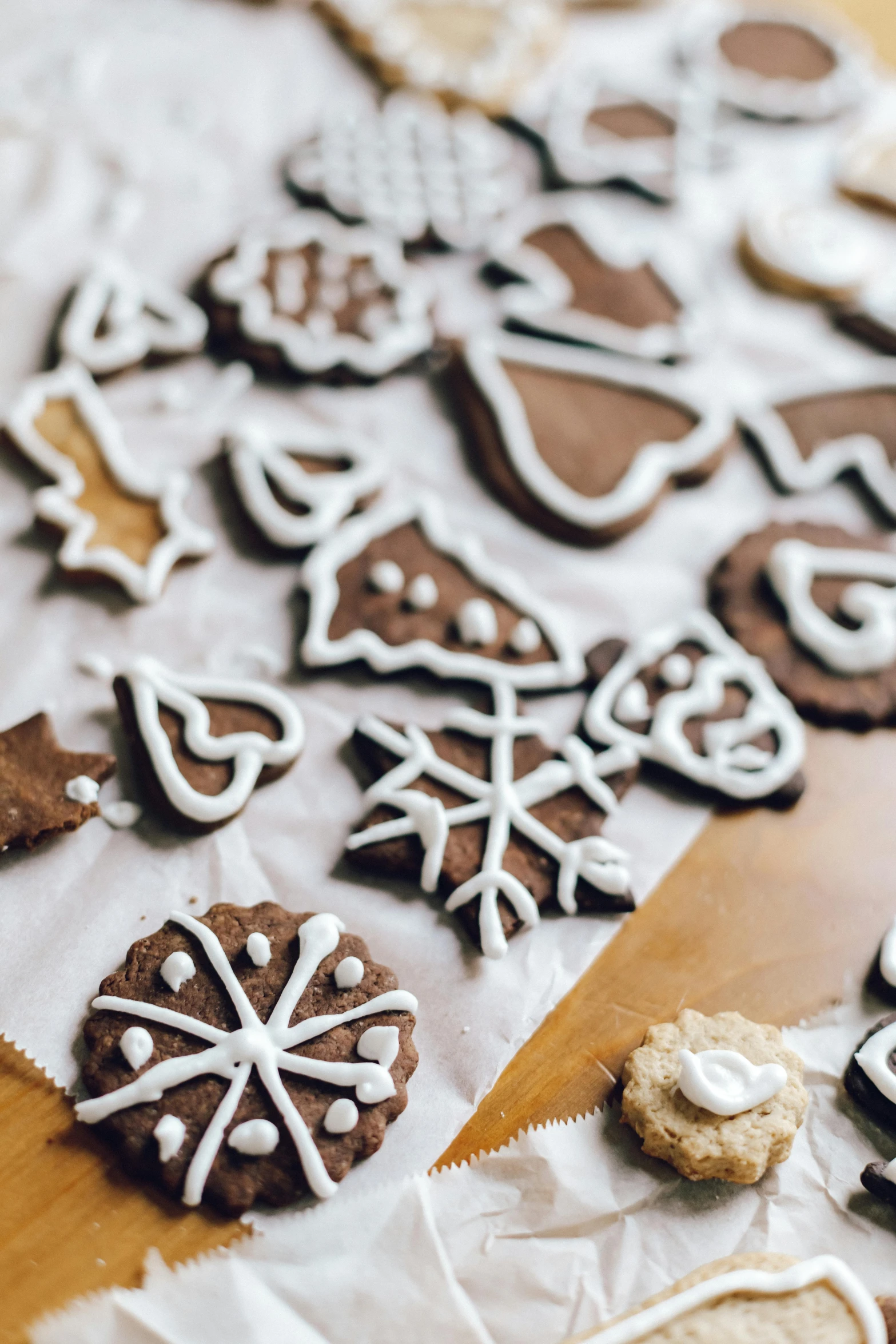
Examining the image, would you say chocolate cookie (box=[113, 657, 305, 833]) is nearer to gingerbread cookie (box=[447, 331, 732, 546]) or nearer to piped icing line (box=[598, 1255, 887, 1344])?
gingerbread cookie (box=[447, 331, 732, 546])

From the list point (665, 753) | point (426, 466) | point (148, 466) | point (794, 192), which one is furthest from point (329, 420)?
point (794, 192)

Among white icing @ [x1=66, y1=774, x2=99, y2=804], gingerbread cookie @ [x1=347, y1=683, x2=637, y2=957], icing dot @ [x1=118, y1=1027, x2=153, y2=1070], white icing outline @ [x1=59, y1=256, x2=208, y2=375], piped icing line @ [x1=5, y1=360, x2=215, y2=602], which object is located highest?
white icing outline @ [x1=59, y1=256, x2=208, y2=375]

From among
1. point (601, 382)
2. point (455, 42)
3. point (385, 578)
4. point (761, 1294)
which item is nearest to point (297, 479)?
point (385, 578)

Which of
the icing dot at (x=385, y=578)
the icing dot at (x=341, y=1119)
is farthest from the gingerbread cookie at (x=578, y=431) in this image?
the icing dot at (x=341, y=1119)

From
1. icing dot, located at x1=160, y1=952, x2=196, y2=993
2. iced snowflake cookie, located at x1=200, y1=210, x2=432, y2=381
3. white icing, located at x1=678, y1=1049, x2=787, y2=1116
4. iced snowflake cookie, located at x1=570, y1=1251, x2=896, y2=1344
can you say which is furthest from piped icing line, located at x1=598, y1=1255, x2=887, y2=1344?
iced snowflake cookie, located at x1=200, y1=210, x2=432, y2=381

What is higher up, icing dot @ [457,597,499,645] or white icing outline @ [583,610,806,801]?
icing dot @ [457,597,499,645]

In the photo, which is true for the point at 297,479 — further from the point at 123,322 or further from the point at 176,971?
the point at 176,971

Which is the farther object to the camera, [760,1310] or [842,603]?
[842,603]

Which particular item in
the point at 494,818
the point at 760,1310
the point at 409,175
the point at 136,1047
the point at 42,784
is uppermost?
the point at 409,175
